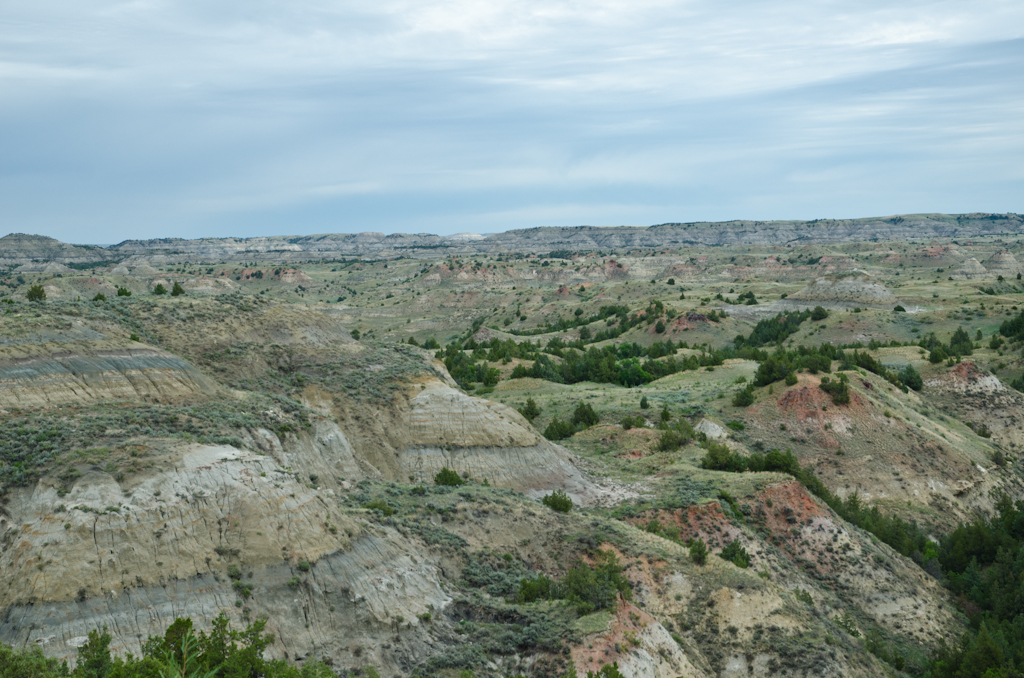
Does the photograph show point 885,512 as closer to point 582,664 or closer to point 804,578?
point 804,578

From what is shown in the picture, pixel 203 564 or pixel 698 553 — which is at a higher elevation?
pixel 203 564

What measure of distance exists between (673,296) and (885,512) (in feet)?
266

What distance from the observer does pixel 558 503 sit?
30.9 meters

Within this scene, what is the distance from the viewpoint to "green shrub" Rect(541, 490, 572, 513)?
30.6m

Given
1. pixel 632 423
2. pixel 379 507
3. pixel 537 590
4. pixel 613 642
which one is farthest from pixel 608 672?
pixel 632 423

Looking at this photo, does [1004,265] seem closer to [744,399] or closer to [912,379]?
[912,379]

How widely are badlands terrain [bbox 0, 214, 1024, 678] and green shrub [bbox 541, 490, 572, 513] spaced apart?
0.16m

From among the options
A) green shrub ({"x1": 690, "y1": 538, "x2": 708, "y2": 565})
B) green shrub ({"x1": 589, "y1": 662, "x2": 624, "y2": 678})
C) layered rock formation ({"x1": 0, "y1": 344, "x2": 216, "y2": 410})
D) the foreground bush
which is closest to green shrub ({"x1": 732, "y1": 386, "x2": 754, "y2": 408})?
green shrub ({"x1": 690, "y1": 538, "x2": 708, "y2": 565})

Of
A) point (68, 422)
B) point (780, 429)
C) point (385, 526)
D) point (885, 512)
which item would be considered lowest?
point (885, 512)

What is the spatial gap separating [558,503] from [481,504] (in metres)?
4.52

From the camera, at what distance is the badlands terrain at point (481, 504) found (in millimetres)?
17734

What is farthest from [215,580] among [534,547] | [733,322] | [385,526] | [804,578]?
[733,322]

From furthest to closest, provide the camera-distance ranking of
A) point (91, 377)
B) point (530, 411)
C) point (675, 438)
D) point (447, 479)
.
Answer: point (530, 411), point (675, 438), point (447, 479), point (91, 377)

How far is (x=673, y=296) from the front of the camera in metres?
118
